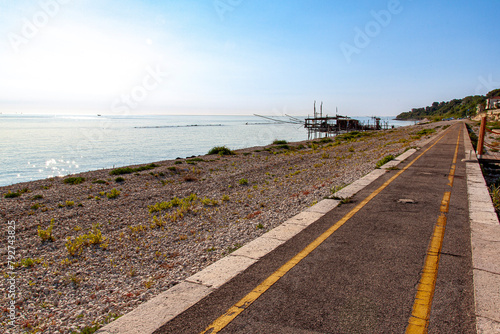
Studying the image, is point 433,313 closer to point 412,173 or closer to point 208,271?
point 208,271

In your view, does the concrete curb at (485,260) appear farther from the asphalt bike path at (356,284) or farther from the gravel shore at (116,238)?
the gravel shore at (116,238)

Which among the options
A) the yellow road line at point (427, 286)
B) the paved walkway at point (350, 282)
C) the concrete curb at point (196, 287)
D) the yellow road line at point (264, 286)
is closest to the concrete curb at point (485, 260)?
the paved walkway at point (350, 282)

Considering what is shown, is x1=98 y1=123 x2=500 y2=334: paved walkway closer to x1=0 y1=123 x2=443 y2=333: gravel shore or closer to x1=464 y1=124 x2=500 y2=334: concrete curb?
x1=464 y1=124 x2=500 y2=334: concrete curb

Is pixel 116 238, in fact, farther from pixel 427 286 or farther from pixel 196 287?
pixel 427 286

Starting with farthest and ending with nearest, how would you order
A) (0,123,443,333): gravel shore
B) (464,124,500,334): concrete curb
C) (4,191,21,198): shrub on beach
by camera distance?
(4,191,21,198): shrub on beach
(0,123,443,333): gravel shore
(464,124,500,334): concrete curb

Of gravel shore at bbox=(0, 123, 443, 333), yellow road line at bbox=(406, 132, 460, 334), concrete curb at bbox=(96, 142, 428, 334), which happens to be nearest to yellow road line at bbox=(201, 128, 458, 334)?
concrete curb at bbox=(96, 142, 428, 334)

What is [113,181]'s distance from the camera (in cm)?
1602

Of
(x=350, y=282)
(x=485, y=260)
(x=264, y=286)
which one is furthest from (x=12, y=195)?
(x=485, y=260)

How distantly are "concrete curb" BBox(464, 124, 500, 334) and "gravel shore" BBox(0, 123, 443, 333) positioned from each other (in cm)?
368

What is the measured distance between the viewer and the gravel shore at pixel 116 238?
14.4 feet

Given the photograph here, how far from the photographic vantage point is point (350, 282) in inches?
158

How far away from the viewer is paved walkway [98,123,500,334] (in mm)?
3236

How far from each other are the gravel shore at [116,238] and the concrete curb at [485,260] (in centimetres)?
368

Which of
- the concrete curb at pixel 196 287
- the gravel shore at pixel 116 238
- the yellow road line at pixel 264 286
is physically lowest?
the gravel shore at pixel 116 238
